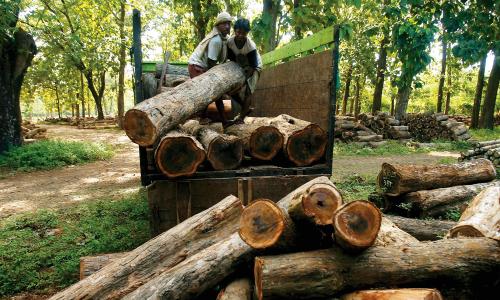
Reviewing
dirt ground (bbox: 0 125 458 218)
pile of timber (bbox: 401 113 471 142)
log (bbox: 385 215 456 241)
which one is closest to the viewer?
log (bbox: 385 215 456 241)

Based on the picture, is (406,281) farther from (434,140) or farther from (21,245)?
(434,140)

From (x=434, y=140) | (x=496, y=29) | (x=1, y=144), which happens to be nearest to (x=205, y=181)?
(x=496, y=29)

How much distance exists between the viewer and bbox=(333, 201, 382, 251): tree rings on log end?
7.59ft

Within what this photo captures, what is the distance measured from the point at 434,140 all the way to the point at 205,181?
503 inches

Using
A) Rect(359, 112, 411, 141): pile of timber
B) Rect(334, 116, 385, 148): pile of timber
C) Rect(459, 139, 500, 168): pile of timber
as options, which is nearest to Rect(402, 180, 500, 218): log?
Rect(459, 139, 500, 168): pile of timber

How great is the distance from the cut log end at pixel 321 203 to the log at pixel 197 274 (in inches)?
22.0

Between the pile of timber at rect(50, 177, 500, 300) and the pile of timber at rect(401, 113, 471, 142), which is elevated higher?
the pile of timber at rect(401, 113, 471, 142)

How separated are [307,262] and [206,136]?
7.48 feet

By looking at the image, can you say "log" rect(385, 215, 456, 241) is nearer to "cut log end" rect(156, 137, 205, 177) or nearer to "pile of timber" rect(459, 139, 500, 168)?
"cut log end" rect(156, 137, 205, 177)

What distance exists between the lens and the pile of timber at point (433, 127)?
14016mm

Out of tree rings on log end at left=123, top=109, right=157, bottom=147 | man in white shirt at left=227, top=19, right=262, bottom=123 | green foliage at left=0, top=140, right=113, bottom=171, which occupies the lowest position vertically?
green foliage at left=0, top=140, right=113, bottom=171

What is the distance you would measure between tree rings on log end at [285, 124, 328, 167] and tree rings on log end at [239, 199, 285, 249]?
195cm

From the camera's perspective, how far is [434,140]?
1428 cm

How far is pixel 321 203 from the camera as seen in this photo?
2.54 metres
